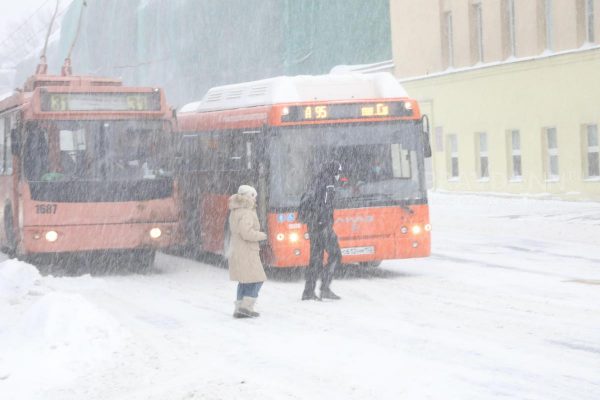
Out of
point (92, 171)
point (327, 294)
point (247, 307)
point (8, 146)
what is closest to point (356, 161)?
point (327, 294)

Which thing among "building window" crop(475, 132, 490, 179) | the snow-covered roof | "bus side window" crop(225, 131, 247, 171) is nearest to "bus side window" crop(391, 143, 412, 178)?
the snow-covered roof

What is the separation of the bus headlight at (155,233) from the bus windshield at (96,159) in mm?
524

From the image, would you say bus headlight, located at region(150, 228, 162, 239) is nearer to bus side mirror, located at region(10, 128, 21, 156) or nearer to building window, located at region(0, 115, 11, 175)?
bus side mirror, located at region(10, 128, 21, 156)

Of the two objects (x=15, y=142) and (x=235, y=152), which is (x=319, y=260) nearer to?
(x=235, y=152)

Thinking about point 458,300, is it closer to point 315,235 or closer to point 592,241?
point 315,235

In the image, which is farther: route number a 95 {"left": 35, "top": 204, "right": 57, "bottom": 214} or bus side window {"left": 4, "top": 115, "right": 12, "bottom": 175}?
bus side window {"left": 4, "top": 115, "right": 12, "bottom": 175}

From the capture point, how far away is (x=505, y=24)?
3838 cm

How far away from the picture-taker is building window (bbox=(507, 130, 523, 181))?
38188mm

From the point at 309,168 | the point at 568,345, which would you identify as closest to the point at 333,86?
the point at 309,168

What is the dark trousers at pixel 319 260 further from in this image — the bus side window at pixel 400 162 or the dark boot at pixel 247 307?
the bus side window at pixel 400 162

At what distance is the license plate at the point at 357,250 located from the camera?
16445 millimetres

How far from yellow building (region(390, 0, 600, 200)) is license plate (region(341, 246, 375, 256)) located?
19044 millimetres

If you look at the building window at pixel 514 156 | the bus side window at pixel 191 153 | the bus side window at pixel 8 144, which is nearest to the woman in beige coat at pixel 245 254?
the bus side window at pixel 191 153

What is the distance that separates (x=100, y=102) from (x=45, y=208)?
6.43 ft
